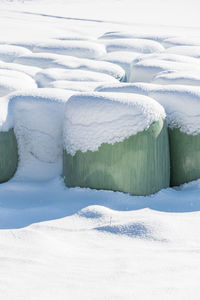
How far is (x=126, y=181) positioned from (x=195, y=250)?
0.61 metres

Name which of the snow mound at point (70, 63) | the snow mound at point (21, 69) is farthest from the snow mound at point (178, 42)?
the snow mound at point (21, 69)

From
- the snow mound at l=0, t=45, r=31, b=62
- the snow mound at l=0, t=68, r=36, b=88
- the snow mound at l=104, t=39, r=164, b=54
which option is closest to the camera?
the snow mound at l=0, t=68, r=36, b=88

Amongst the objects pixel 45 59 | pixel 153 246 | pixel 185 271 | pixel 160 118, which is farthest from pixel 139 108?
pixel 45 59

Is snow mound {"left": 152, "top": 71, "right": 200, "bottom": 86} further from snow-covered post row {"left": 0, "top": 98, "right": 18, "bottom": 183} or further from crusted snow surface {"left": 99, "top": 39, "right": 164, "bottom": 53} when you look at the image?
crusted snow surface {"left": 99, "top": 39, "right": 164, "bottom": 53}

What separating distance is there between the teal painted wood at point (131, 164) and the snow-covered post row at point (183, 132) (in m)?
0.10

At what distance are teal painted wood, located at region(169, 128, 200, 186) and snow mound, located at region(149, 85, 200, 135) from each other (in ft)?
0.11

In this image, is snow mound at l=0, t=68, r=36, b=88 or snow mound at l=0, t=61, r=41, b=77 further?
snow mound at l=0, t=61, r=41, b=77

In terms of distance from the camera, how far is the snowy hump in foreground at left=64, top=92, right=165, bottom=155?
234 centimetres

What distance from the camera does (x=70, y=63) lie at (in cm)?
418

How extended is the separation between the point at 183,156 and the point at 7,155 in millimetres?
868

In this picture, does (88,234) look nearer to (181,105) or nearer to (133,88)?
(181,105)

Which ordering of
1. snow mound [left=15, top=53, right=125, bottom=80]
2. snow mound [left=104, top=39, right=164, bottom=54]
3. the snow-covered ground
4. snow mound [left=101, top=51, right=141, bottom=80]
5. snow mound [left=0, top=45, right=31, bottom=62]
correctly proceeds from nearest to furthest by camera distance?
the snow-covered ground, snow mound [left=15, top=53, right=125, bottom=80], snow mound [left=101, top=51, right=141, bottom=80], snow mound [left=0, top=45, right=31, bottom=62], snow mound [left=104, top=39, right=164, bottom=54]

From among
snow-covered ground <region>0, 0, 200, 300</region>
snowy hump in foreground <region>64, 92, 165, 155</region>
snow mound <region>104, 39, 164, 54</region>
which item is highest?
snow mound <region>104, 39, 164, 54</region>

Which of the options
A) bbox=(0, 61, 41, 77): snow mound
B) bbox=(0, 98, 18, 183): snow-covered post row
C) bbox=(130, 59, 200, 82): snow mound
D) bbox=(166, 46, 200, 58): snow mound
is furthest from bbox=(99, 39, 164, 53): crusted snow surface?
bbox=(0, 98, 18, 183): snow-covered post row
